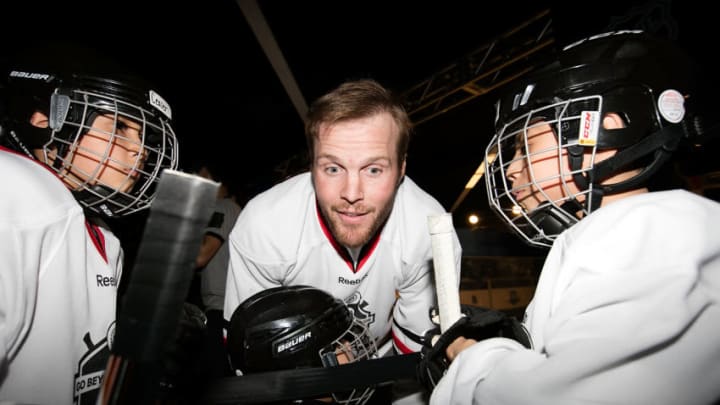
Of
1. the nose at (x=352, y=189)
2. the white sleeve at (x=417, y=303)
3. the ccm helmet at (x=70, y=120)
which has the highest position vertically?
the ccm helmet at (x=70, y=120)

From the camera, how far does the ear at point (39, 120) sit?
4.34 feet

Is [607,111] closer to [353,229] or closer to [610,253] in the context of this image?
[610,253]

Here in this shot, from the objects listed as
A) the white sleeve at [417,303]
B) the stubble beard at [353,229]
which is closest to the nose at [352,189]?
the stubble beard at [353,229]

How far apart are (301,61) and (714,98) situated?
5412mm

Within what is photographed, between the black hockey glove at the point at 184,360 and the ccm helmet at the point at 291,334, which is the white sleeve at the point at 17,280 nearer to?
the black hockey glove at the point at 184,360

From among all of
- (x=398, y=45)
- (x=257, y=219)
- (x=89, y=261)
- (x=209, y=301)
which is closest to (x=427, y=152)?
(x=398, y=45)

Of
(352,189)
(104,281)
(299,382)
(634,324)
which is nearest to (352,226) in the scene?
(352,189)

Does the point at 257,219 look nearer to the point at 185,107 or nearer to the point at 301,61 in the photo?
the point at 301,61

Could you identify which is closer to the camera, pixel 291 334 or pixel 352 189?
pixel 291 334

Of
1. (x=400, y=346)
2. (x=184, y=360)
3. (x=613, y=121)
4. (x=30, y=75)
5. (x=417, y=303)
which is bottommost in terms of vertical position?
(x=400, y=346)

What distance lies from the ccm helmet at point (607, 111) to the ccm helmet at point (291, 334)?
3.09 feet

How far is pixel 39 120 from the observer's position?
1.33 m

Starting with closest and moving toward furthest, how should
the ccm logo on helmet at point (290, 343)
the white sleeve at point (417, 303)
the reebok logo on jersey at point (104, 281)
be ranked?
the reebok logo on jersey at point (104, 281) < the ccm logo on helmet at point (290, 343) < the white sleeve at point (417, 303)

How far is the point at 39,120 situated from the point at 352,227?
4.45 ft
